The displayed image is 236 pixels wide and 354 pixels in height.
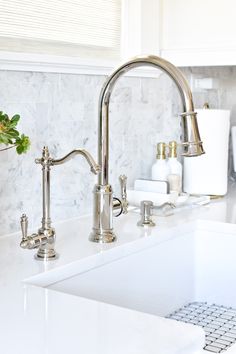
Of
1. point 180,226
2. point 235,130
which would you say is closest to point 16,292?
point 180,226

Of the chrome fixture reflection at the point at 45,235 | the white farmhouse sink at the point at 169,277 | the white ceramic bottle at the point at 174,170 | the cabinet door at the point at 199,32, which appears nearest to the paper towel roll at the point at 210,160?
the white ceramic bottle at the point at 174,170

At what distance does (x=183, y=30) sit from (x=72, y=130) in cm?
51

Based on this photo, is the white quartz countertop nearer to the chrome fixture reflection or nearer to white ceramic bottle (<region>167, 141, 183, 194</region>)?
the chrome fixture reflection

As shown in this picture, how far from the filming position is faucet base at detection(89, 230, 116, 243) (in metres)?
1.52

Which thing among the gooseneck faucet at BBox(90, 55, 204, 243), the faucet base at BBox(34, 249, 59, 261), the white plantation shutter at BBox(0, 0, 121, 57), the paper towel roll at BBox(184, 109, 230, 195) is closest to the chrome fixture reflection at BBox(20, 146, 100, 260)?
the faucet base at BBox(34, 249, 59, 261)

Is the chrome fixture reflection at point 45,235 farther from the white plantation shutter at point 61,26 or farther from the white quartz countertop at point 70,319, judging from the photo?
the white plantation shutter at point 61,26

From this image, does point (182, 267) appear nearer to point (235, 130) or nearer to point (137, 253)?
point (137, 253)

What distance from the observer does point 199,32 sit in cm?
201

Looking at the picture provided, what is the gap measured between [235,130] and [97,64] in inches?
27.6

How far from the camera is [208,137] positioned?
2088 millimetres

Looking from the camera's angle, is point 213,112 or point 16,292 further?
point 213,112

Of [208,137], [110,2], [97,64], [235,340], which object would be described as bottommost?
[235,340]

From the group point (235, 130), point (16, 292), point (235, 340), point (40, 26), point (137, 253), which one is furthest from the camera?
point (235, 130)

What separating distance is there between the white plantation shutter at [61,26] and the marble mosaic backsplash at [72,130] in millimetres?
76
